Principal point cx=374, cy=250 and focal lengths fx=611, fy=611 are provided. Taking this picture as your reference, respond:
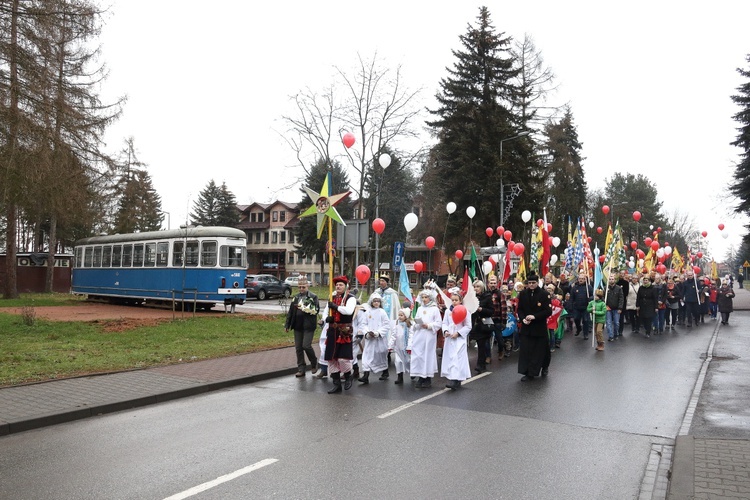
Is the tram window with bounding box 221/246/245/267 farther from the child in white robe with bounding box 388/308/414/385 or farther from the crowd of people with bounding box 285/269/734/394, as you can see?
the child in white robe with bounding box 388/308/414/385

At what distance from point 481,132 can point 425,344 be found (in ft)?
97.6

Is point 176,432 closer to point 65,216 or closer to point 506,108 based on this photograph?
point 65,216

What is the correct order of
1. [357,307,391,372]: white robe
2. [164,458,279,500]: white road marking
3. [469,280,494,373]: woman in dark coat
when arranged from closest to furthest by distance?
1. [164,458,279,500]: white road marking
2. [357,307,391,372]: white robe
3. [469,280,494,373]: woman in dark coat

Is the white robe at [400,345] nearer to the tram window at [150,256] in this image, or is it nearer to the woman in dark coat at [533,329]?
the woman in dark coat at [533,329]

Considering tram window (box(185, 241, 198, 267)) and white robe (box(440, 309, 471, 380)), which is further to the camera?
tram window (box(185, 241, 198, 267))

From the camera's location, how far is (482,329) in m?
Result: 12.1

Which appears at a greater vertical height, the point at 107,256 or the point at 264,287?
the point at 107,256

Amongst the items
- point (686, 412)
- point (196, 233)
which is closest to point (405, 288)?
point (686, 412)

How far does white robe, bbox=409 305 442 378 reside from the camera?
10188mm

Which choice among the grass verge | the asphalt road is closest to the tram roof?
the grass verge

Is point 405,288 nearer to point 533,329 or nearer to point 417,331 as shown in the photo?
point 417,331

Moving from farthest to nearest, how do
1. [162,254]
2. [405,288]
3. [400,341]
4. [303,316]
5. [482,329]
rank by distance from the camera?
[162,254] < [405,288] < [482,329] < [400,341] < [303,316]

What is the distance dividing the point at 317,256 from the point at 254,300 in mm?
35410

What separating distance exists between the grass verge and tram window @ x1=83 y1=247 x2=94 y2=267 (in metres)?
11.7
